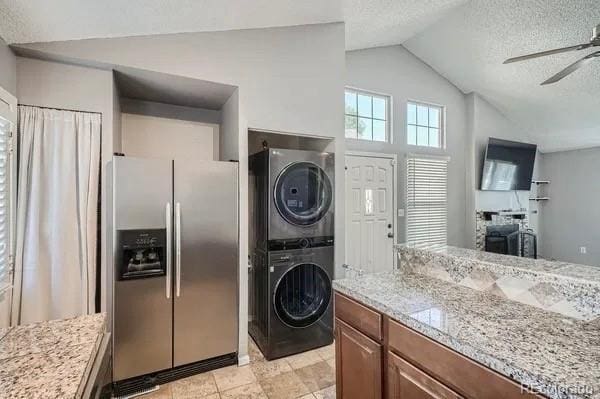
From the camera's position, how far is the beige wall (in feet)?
9.91

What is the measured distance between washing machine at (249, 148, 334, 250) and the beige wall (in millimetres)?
729

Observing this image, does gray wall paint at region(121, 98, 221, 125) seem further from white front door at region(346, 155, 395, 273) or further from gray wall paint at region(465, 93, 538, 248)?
gray wall paint at region(465, 93, 538, 248)

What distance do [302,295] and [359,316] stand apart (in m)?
1.31

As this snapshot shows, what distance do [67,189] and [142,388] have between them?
5.14 ft

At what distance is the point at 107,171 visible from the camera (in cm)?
225

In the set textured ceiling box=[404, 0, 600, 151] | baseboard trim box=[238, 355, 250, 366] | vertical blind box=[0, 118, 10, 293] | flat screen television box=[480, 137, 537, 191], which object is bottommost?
baseboard trim box=[238, 355, 250, 366]

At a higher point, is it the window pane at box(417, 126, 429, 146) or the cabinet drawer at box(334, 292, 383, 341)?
the window pane at box(417, 126, 429, 146)

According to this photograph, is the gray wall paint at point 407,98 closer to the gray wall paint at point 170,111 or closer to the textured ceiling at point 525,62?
the textured ceiling at point 525,62

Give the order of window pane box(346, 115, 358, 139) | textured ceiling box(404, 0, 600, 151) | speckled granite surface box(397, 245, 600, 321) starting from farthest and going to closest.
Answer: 1. window pane box(346, 115, 358, 139)
2. textured ceiling box(404, 0, 600, 151)
3. speckled granite surface box(397, 245, 600, 321)

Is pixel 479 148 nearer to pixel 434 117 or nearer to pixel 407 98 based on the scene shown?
pixel 434 117

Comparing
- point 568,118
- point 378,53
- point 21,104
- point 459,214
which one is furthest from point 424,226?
point 21,104

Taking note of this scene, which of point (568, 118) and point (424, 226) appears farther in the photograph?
point (568, 118)

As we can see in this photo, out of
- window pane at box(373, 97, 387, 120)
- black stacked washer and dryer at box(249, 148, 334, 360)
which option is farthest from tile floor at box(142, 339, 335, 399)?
window pane at box(373, 97, 387, 120)

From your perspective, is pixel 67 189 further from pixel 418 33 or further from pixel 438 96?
pixel 438 96
